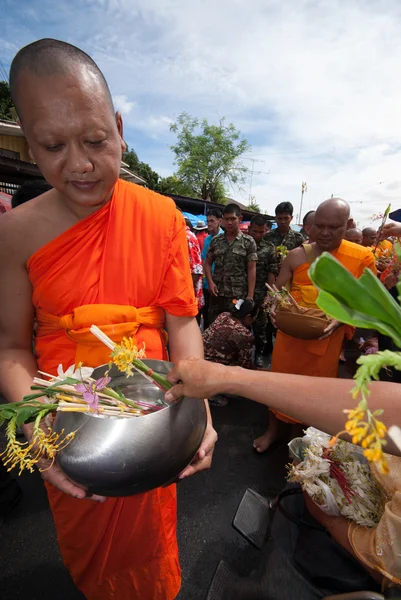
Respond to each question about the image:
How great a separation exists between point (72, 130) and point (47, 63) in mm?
229

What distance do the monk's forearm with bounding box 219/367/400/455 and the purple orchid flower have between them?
373 millimetres

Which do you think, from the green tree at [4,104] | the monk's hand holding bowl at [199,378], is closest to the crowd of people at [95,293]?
the monk's hand holding bowl at [199,378]

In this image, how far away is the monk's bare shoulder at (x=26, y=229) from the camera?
1.24m

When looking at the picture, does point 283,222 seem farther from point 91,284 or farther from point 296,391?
point 296,391

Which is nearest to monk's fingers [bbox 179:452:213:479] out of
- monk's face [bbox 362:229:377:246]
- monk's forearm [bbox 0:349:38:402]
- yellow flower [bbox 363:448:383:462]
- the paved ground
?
monk's forearm [bbox 0:349:38:402]

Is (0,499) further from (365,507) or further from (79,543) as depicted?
(365,507)

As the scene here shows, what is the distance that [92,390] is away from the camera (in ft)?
3.20

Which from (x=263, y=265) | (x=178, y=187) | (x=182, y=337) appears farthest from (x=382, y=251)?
(x=178, y=187)

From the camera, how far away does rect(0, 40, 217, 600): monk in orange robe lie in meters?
1.10

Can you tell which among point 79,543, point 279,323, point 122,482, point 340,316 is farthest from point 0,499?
point 340,316

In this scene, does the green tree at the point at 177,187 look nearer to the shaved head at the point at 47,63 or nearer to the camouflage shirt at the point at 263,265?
the camouflage shirt at the point at 263,265

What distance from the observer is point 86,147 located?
3.66 ft

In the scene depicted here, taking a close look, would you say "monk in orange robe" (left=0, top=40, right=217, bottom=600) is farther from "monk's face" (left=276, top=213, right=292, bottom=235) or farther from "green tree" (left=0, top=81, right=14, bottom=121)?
"green tree" (left=0, top=81, right=14, bottom=121)

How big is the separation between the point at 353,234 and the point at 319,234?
372 centimetres
